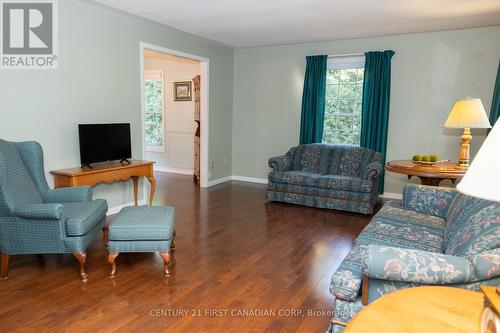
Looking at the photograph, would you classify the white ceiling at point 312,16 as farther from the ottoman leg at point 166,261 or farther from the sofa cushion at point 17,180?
the ottoman leg at point 166,261

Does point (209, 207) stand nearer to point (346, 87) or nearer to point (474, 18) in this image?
point (346, 87)

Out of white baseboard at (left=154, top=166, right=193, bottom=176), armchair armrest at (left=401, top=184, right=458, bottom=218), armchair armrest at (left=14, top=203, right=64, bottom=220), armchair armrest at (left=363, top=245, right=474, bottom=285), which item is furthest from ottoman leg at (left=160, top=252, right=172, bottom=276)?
white baseboard at (left=154, top=166, right=193, bottom=176)

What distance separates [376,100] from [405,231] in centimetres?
335

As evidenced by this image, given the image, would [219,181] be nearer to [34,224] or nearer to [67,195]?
[67,195]

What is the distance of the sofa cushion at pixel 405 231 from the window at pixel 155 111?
592cm

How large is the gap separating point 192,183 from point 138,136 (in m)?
1.98

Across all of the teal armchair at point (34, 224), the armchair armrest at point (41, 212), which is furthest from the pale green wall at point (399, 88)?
the armchair armrest at point (41, 212)

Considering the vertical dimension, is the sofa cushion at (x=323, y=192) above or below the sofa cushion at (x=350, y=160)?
below

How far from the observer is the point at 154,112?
802cm

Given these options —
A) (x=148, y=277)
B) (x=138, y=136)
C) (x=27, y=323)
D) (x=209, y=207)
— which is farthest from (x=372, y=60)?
(x=27, y=323)

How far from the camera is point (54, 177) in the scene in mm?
3758

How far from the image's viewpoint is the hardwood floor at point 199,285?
2.18 metres

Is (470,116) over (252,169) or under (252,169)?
over

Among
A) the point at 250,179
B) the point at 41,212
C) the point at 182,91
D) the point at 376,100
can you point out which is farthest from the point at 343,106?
the point at 41,212
